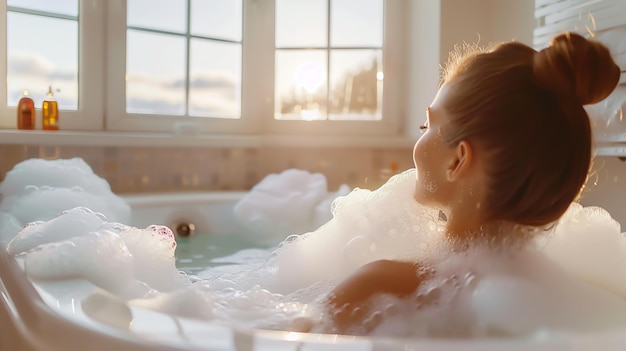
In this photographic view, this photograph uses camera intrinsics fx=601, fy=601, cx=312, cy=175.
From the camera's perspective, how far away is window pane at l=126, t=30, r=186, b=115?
242 cm

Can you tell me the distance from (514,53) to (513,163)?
0.17m

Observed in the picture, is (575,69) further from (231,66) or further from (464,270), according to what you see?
(231,66)

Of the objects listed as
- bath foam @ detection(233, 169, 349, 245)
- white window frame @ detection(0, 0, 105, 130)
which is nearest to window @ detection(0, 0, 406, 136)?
white window frame @ detection(0, 0, 105, 130)

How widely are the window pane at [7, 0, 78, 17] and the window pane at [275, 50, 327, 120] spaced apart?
862 mm

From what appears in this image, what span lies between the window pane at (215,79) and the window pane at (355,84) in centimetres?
43

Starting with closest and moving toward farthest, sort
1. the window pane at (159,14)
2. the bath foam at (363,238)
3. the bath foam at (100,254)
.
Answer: the bath foam at (100,254), the bath foam at (363,238), the window pane at (159,14)

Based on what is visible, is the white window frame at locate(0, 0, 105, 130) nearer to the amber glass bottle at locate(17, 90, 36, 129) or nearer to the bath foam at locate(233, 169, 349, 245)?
the amber glass bottle at locate(17, 90, 36, 129)

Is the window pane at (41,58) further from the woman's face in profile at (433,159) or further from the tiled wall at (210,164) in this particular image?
the woman's face in profile at (433,159)

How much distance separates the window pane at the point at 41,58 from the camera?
2.20 meters

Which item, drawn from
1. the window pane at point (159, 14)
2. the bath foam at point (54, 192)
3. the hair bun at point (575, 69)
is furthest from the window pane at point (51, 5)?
the hair bun at point (575, 69)

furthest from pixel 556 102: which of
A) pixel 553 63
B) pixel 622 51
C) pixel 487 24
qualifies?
pixel 487 24

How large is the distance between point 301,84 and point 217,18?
18.2 inches

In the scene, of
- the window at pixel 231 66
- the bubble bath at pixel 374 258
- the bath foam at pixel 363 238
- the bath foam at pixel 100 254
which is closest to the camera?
the bubble bath at pixel 374 258

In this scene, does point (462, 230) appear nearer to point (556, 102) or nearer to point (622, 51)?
point (556, 102)
